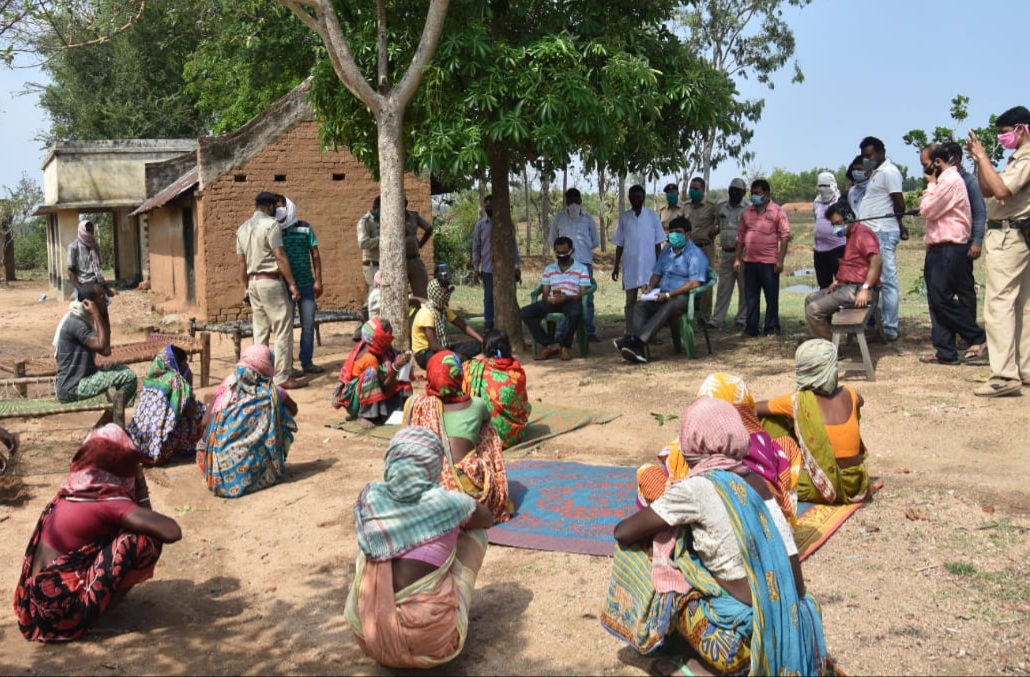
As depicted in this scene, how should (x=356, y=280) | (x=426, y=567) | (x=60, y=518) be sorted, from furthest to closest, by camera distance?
(x=356, y=280), (x=60, y=518), (x=426, y=567)

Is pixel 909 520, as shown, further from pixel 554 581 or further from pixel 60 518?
pixel 60 518

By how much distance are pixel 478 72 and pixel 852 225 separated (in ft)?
13.4

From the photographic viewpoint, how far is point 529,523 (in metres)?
5.52

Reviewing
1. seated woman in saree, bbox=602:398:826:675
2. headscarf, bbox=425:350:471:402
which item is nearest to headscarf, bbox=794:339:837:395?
seated woman in saree, bbox=602:398:826:675

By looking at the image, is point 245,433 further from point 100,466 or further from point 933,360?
point 933,360

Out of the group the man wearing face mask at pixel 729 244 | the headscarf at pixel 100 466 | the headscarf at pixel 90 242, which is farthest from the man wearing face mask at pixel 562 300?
the headscarf at pixel 100 466

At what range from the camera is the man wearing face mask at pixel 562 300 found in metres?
10.5

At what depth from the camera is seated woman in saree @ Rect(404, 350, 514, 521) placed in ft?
17.8

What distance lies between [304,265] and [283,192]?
4194mm

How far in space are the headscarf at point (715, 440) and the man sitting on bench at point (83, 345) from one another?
5.03 m

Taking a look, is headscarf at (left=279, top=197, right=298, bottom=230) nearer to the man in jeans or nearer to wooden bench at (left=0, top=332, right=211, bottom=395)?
the man in jeans

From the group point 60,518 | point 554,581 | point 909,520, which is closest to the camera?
point 60,518

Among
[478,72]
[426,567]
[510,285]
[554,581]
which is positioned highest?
[478,72]

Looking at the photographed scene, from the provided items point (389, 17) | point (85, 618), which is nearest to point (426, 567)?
point (85, 618)
